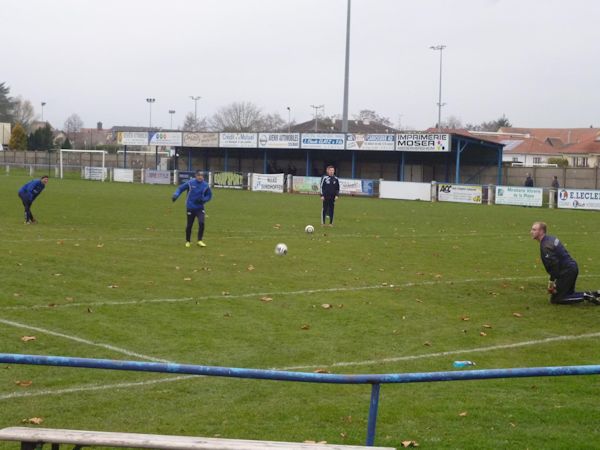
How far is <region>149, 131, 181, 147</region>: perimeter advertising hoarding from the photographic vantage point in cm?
6500

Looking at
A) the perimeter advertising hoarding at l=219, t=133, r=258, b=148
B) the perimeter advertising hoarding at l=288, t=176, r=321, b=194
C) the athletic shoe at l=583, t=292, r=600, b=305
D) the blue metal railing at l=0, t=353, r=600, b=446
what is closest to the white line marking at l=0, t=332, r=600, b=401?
the athletic shoe at l=583, t=292, r=600, b=305

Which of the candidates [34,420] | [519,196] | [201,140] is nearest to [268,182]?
[201,140]

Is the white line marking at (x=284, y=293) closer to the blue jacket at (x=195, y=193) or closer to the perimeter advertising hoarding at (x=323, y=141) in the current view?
the blue jacket at (x=195, y=193)

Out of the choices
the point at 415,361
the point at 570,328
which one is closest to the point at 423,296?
the point at 570,328

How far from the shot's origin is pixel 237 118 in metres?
118

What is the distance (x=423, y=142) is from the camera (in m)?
52.3

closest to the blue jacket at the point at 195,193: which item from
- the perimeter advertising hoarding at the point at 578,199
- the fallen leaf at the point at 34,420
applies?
the fallen leaf at the point at 34,420

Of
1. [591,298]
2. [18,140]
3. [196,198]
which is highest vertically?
[18,140]

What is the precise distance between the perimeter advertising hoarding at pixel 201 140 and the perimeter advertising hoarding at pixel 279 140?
4.40 m

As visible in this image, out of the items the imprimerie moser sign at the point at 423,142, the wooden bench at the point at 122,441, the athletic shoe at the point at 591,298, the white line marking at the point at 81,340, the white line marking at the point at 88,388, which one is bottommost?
the white line marking at the point at 88,388

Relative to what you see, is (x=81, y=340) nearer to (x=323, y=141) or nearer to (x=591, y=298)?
(x=591, y=298)

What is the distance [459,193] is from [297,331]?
3610 cm

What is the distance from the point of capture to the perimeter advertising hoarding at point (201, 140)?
63.0 m

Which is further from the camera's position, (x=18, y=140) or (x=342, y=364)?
(x=18, y=140)
